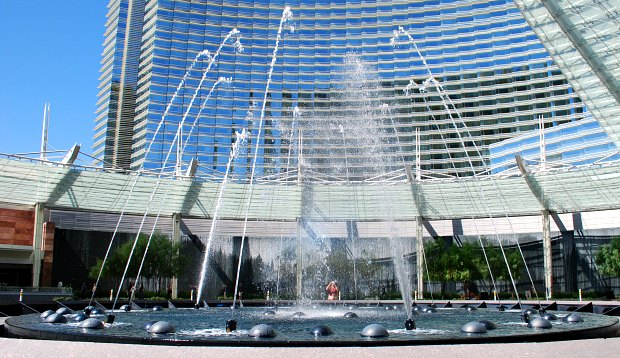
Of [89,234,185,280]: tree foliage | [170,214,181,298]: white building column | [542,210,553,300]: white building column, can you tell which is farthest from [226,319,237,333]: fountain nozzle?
[542,210,553,300]: white building column

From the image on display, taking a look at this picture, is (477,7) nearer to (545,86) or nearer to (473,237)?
(545,86)

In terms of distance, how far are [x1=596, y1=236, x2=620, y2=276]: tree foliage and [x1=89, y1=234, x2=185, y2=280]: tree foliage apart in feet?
90.4

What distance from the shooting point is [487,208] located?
151 feet

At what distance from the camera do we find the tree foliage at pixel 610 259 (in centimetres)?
3778

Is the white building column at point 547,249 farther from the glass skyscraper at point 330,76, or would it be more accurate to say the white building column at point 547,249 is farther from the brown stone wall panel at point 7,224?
the glass skyscraper at point 330,76

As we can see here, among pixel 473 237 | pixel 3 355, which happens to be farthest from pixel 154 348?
pixel 473 237

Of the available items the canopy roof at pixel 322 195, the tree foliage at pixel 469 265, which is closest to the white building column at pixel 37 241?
the canopy roof at pixel 322 195

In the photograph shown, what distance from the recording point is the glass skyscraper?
94688mm

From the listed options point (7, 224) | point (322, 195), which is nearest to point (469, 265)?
point (322, 195)

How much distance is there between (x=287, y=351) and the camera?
9.00 metres

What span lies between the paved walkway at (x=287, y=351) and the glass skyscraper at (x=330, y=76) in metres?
85.6

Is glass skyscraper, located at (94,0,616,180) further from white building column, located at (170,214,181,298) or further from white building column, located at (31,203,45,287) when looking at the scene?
white building column, located at (31,203,45,287)

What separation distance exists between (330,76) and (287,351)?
296 ft

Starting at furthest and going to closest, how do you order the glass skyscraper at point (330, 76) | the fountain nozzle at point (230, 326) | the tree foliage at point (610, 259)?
the glass skyscraper at point (330, 76)
the tree foliage at point (610, 259)
the fountain nozzle at point (230, 326)
